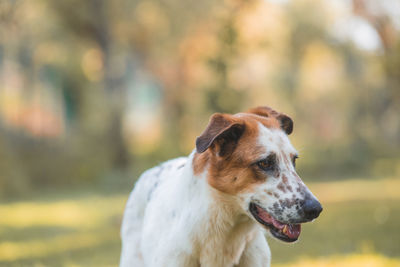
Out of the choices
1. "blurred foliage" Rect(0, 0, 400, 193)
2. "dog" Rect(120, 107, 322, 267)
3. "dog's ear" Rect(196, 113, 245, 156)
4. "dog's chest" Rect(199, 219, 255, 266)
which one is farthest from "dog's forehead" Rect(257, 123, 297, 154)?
"blurred foliage" Rect(0, 0, 400, 193)

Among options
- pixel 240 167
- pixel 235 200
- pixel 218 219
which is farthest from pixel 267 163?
pixel 218 219

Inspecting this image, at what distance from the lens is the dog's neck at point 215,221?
418 centimetres

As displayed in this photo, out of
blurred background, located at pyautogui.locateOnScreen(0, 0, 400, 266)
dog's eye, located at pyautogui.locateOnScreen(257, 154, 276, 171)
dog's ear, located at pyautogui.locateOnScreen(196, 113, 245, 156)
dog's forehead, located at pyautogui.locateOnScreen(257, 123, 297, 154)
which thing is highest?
blurred background, located at pyautogui.locateOnScreen(0, 0, 400, 266)

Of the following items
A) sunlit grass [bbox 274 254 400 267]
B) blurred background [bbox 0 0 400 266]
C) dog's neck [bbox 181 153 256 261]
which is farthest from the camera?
blurred background [bbox 0 0 400 266]

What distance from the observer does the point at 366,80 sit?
29875mm

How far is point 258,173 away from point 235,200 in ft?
0.91

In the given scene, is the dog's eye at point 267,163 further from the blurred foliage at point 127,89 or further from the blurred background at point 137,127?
the blurred foliage at point 127,89

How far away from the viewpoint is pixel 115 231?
1264 cm

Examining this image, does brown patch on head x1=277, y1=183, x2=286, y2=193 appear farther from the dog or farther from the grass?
the grass

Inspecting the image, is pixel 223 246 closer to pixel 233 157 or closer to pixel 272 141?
pixel 233 157

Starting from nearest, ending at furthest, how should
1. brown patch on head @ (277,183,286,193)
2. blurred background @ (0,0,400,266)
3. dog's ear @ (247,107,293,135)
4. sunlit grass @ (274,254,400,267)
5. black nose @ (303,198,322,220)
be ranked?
black nose @ (303,198,322,220)
brown patch on head @ (277,183,286,193)
dog's ear @ (247,107,293,135)
sunlit grass @ (274,254,400,267)
blurred background @ (0,0,400,266)

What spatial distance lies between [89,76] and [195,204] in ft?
79.7

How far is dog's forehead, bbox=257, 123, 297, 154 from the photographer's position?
4.12 m

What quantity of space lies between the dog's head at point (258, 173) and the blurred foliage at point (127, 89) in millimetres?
13300
